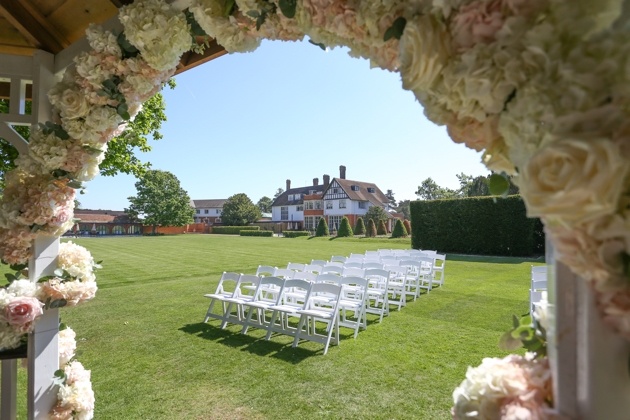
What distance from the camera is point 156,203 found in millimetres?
54531

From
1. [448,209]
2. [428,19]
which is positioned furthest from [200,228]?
[428,19]

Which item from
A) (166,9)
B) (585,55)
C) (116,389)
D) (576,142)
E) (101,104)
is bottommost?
(116,389)

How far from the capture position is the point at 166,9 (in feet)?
6.55

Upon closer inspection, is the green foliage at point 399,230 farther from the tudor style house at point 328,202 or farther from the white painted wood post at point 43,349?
the white painted wood post at point 43,349

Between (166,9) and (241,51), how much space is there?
1.96 feet

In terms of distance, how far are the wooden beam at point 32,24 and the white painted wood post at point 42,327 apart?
98 mm

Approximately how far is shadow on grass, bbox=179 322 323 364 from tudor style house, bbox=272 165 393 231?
43.1 meters

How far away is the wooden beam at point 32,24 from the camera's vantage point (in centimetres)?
262

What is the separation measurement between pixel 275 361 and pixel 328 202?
4912 cm

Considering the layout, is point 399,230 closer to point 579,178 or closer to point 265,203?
point 579,178

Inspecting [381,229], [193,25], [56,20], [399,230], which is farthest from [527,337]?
[381,229]

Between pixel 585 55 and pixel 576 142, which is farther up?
pixel 585 55

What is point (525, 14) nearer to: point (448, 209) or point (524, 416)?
point (524, 416)

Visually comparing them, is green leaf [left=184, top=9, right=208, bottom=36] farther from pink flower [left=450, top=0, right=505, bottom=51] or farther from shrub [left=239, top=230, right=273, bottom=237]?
shrub [left=239, top=230, right=273, bottom=237]
